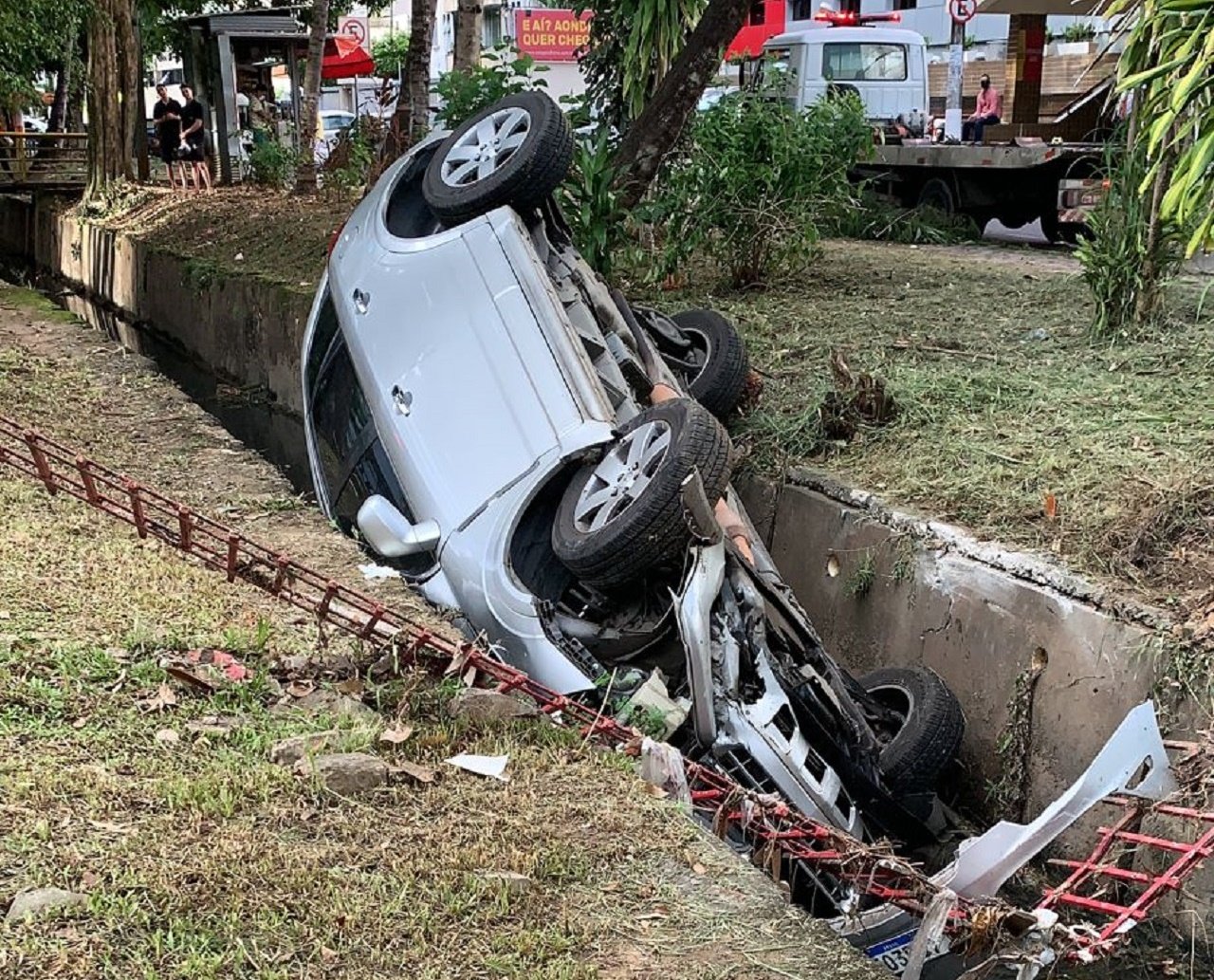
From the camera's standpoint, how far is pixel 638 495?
→ 4543mm

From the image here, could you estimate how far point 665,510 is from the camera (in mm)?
4402

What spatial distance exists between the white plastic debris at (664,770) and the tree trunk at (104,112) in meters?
17.2

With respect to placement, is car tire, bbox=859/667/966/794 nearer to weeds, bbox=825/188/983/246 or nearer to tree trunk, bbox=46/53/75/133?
weeds, bbox=825/188/983/246

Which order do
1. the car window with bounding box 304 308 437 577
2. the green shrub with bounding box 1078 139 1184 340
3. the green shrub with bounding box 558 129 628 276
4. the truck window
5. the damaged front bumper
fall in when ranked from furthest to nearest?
the truck window < the green shrub with bounding box 558 129 628 276 < the green shrub with bounding box 1078 139 1184 340 < the car window with bounding box 304 308 437 577 < the damaged front bumper

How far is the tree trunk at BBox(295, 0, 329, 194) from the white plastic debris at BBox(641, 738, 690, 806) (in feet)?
47.0

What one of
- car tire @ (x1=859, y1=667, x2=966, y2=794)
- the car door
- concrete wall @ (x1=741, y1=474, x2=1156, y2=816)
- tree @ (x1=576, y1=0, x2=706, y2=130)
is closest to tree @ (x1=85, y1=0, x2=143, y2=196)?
tree @ (x1=576, y1=0, x2=706, y2=130)

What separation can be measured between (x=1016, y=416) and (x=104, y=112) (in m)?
15.4

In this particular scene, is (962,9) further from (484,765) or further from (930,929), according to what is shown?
(930,929)

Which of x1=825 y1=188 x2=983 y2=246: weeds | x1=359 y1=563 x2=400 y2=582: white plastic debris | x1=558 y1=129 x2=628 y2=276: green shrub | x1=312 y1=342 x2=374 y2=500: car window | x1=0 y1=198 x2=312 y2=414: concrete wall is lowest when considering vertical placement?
x1=0 y1=198 x2=312 y2=414: concrete wall

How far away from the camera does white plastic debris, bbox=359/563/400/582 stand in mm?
5319

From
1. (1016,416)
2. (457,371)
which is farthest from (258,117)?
(457,371)

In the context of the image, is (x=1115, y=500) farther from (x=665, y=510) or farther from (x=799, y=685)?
(x=665, y=510)

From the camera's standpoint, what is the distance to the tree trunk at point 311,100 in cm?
1617

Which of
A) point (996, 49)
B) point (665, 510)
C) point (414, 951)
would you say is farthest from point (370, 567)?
point (996, 49)
